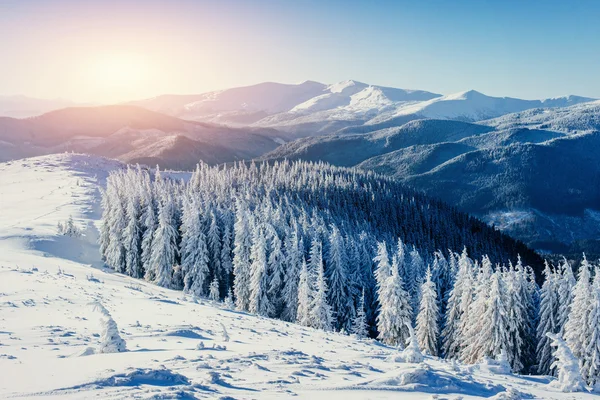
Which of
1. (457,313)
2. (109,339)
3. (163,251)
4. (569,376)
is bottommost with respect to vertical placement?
(457,313)

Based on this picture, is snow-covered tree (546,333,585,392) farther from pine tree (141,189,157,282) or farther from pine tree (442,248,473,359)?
pine tree (141,189,157,282)

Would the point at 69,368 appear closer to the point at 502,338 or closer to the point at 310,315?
the point at 310,315

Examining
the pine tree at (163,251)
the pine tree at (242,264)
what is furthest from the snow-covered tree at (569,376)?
the pine tree at (163,251)

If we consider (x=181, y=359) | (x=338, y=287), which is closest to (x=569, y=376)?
(x=181, y=359)

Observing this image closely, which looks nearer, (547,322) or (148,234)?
(547,322)

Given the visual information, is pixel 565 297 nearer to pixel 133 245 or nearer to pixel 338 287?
pixel 338 287

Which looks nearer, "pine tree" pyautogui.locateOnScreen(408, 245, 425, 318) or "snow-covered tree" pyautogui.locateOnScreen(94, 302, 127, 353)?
"snow-covered tree" pyautogui.locateOnScreen(94, 302, 127, 353)

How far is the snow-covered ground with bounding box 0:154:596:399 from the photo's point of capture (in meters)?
13.3

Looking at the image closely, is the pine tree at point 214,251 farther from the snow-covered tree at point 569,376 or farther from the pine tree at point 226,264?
the snow-covered tree at point 569,376

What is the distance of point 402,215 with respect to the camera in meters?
130

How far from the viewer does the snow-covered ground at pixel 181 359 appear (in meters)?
13.3

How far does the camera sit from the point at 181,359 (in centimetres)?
1644

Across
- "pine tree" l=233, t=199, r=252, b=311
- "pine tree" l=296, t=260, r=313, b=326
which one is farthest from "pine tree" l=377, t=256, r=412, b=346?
"pine tree" l=233, t=199, r=252, b=311

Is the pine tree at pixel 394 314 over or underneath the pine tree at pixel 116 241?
underneath
